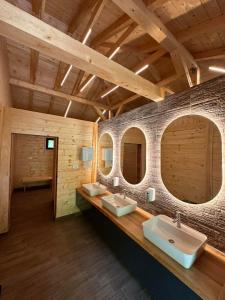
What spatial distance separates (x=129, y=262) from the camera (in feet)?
6.91

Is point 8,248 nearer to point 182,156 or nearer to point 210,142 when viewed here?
point 182,156

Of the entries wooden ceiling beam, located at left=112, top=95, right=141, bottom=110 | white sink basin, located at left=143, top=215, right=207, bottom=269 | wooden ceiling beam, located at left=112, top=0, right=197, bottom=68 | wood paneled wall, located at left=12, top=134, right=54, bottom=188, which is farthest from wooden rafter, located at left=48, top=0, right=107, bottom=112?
wood paneled wall, located at left=12, top=134, right=54, bottom=188

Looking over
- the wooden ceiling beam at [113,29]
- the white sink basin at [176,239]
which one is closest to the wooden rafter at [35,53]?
the wooden ceiling beam at [113,29]

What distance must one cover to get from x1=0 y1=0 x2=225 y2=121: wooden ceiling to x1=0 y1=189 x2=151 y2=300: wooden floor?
263cm

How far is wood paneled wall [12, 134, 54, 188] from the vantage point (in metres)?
5.77

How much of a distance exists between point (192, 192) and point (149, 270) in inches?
45.4

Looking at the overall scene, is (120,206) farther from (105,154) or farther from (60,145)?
(60,145)

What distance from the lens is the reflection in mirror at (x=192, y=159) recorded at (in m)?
1.57

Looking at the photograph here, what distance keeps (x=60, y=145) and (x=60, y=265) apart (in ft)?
7.59

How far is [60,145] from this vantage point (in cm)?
337

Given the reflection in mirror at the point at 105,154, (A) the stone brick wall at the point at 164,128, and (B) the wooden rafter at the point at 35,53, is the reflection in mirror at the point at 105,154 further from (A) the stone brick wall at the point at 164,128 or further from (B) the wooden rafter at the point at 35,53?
(B) the wooden rafter at the point at 35,53

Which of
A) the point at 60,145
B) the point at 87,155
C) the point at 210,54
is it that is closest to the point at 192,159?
the point at 210,54

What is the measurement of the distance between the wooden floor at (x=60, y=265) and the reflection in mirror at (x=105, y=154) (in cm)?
139

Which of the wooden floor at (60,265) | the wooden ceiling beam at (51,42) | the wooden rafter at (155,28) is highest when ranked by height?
the wooden rafter at (155,28)
